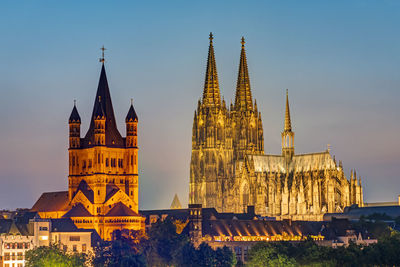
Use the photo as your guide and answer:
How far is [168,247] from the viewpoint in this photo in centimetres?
15638

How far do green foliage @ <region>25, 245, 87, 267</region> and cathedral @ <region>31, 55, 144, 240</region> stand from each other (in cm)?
1263

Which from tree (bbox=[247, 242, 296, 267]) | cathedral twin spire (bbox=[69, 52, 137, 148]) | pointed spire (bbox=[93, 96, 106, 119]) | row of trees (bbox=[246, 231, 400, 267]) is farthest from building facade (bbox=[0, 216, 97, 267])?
row of trees (bbox=[246, 231, 400, 267])

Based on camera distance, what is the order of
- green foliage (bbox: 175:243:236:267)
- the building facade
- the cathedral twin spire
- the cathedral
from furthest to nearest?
the cathedral twin spire
the cathedral
the building facade
green foliage (bbox: 175:243:236:267)

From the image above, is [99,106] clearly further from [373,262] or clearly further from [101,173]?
[373,262]

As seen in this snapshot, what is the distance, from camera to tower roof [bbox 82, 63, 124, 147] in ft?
566

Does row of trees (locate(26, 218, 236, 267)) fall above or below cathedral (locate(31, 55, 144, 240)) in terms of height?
below

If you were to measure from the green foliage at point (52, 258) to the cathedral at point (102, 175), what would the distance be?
12.6m

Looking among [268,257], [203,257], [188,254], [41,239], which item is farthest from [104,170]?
[268,257]

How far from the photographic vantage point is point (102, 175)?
556 feet

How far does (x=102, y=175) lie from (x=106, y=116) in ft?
35.0

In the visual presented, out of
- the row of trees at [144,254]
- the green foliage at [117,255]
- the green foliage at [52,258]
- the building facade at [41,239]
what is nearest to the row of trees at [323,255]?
the row of trees at [144,254]

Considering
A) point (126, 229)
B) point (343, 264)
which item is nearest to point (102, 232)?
point (126, 229)

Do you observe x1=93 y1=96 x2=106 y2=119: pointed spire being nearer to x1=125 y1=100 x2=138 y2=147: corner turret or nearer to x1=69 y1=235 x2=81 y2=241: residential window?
x1=125 y1=100 x2=138 y2=147: corner turret

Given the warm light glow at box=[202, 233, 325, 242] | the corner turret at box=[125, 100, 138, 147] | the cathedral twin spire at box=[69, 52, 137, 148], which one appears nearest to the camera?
the warm light glow at box=[202, 233, 325, 242]
